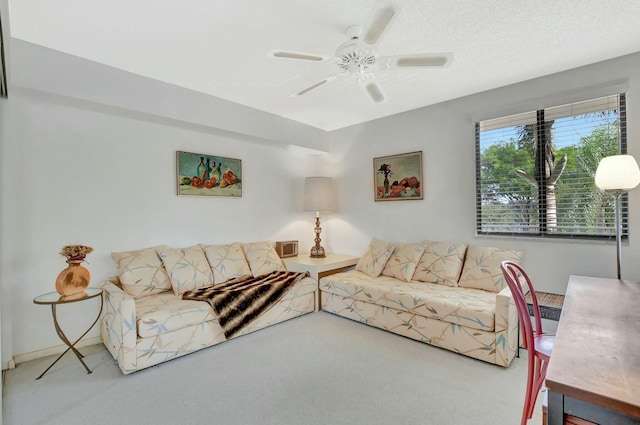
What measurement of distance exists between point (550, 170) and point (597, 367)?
2.60 meters

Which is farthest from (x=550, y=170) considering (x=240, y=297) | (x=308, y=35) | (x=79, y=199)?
(x=79, y=199)

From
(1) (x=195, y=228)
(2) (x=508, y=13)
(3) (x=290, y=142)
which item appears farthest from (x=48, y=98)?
(2) (x=508, y=13)

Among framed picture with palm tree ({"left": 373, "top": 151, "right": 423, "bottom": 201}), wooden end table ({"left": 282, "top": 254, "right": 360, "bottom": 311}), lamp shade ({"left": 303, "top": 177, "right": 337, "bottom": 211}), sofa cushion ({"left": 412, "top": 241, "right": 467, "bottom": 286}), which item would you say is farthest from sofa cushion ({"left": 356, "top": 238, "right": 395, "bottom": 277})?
lamp shade ({"left": 303, "top": 177, "right": 337, "bottom": 211})

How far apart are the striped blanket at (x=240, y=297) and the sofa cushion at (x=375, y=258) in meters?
0.92

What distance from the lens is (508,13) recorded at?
1893 mm

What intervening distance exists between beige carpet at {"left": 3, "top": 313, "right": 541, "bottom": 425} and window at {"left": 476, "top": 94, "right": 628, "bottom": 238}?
1.35 meters

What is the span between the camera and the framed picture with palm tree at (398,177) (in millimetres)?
3695

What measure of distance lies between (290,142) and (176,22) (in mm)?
2185

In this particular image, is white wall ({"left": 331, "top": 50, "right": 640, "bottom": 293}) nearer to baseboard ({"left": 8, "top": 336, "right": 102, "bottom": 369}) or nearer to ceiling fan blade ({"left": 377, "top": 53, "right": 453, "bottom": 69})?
ceiling fan blade ({"left": 377, "top": 53, "right": 453, "bottom": 69})

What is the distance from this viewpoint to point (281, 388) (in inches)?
80.6

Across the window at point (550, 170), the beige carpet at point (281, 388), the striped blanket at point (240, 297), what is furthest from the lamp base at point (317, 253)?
the window at point (550, 170)

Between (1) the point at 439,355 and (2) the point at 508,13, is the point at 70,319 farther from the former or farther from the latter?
(2) the point at 508,13

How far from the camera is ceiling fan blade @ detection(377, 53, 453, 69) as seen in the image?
1.82 metres

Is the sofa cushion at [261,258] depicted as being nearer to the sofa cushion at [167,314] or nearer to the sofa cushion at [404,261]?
the sofa cushion at [167,314]
